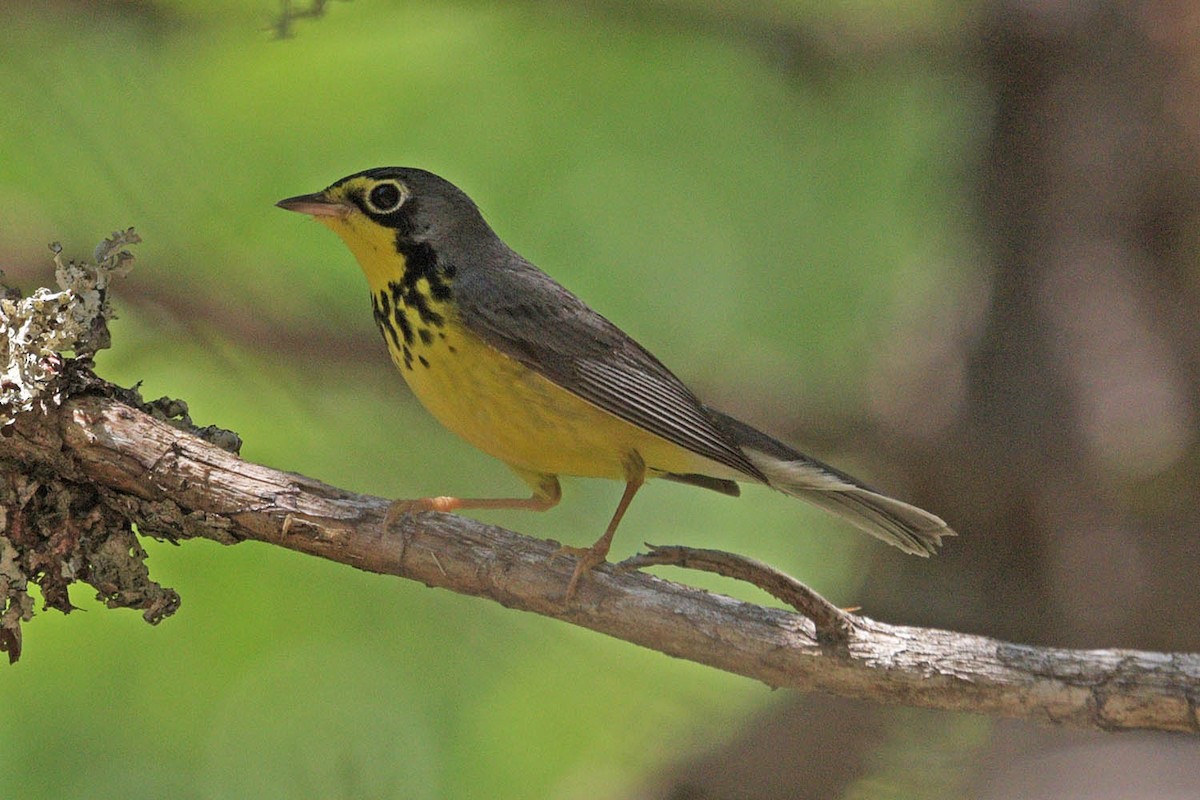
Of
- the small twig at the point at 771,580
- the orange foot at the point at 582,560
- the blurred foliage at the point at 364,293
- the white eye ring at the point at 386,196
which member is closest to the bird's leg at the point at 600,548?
the orange foot at the point at 582,560

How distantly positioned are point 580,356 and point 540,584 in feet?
4.48

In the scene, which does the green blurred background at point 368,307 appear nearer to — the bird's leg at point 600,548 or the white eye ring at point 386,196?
the white eye ring at point 386,196

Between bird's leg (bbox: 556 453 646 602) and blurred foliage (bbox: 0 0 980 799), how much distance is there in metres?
1.76

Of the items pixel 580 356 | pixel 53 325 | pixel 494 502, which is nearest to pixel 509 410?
pixel 580 356

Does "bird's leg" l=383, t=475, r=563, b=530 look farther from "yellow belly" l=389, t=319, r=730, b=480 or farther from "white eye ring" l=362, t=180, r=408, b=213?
"white eye ring" l=362, t=180, r=408, b=213

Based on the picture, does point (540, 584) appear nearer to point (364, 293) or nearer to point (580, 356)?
point (580, 356)

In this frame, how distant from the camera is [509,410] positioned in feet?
16.0

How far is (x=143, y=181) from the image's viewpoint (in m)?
6.38

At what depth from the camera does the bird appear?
492cm

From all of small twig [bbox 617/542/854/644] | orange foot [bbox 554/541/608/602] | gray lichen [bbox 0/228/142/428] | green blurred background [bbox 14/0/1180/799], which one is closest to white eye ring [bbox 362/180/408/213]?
green blurred background [bbox 14/0/1180/799]

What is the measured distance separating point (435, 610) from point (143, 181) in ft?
9.00

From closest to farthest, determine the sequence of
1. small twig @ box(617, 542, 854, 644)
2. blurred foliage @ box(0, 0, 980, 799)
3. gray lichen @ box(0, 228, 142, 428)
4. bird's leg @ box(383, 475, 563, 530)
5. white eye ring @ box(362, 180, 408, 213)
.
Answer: gray lichen @ box(0, 228, 142, 428)
small twig @ box(617, 542, 854, 644)
bird's leg @ box(383, 475, 563, 530)
white eye ring @ box(362, 180, 408, 213)
blurred foliage @ box(0, 0, 980, 799)

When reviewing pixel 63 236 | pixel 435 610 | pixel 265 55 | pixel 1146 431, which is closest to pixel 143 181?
pixel 63 236

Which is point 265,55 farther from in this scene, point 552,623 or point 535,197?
point 552,623
